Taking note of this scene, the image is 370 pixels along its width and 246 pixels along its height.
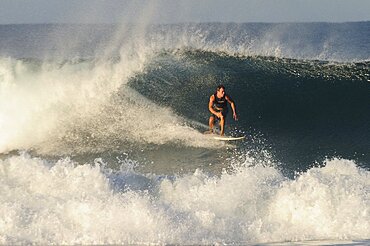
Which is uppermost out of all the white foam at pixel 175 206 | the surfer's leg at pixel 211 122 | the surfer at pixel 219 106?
the surfer at pixel 219 106

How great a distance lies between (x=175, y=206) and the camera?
30.0ft

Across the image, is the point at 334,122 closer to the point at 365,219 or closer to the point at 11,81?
the point at 365,219

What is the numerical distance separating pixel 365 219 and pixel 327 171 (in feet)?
4.73

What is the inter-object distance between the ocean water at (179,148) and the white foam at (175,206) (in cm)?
2

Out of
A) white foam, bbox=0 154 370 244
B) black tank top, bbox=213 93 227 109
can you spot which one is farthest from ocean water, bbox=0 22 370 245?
black tank top, bbox=213 93 227 109

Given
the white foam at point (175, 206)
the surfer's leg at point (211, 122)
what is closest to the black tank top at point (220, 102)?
the surfer's leg at point (211, 122)

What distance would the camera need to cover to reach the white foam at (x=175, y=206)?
8.43 m

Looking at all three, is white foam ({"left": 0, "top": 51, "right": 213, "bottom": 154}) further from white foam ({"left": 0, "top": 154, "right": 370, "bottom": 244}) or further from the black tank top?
white foam ({"left": 0, "top": 154, "right": 370, "bottom": 244})

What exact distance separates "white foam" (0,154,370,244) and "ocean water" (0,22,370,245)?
0.07 ft

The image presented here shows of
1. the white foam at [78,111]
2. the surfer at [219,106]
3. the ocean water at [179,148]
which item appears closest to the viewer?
the ocean water at [179,148]

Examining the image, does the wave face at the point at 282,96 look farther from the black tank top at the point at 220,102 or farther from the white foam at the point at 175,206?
the white foam at the point at 175,206

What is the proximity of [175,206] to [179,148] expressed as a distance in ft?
11.3

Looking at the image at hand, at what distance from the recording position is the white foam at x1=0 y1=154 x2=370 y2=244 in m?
8.43

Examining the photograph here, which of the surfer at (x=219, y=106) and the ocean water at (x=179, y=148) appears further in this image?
the surfer at (x=219, y=106)
